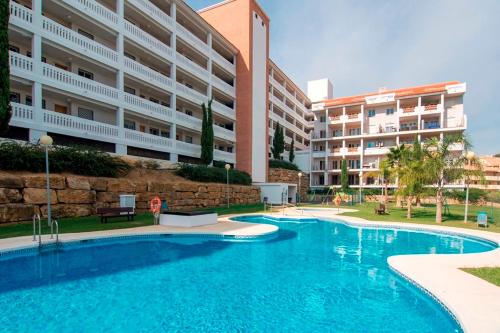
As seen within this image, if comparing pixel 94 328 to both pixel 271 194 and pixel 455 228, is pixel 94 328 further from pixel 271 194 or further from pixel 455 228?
pixel 271 194

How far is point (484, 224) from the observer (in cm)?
1488

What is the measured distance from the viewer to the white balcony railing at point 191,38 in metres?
25.2

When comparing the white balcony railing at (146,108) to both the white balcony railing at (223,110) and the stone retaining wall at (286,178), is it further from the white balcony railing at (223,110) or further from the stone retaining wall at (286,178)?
the stone retaining wall at (286,178)

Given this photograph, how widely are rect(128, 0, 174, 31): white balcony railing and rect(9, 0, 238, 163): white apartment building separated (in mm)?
80

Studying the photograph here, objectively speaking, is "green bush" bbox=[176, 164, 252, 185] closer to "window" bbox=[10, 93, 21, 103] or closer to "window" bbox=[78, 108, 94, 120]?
"window" bbox=[78, 108, 94, 120]

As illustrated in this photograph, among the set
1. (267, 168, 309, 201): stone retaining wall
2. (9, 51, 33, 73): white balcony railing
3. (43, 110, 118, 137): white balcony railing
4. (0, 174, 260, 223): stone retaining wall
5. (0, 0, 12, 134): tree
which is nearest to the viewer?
(0, 174, 260, 223): stone retaining wall

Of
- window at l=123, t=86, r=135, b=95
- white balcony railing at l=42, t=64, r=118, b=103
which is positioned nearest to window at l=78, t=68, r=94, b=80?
white balcony railing at l=42, t=64, r=118, b=103

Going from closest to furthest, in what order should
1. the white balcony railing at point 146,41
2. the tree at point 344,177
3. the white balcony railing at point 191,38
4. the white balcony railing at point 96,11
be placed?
1. the white balcony railing at point 96,11
2. the white balcony railing at point 146,41
3. the white balcony railing at point 191,38
4. the tree at point 344,177

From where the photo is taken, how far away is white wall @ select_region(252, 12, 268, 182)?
106 ft

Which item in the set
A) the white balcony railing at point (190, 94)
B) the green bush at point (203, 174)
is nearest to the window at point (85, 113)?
the green bush at point (203, 174)

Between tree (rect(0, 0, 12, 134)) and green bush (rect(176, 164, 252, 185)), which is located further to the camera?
green bush (rect(176, 164, 252, 185))

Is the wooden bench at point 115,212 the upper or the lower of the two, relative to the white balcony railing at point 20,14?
lower

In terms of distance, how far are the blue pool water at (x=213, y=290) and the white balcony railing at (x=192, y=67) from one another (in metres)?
19.4

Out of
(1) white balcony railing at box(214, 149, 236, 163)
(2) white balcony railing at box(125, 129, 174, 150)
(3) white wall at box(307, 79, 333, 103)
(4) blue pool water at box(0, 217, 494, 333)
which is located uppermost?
(3) white wall at box(307, 79, 333, 103)
